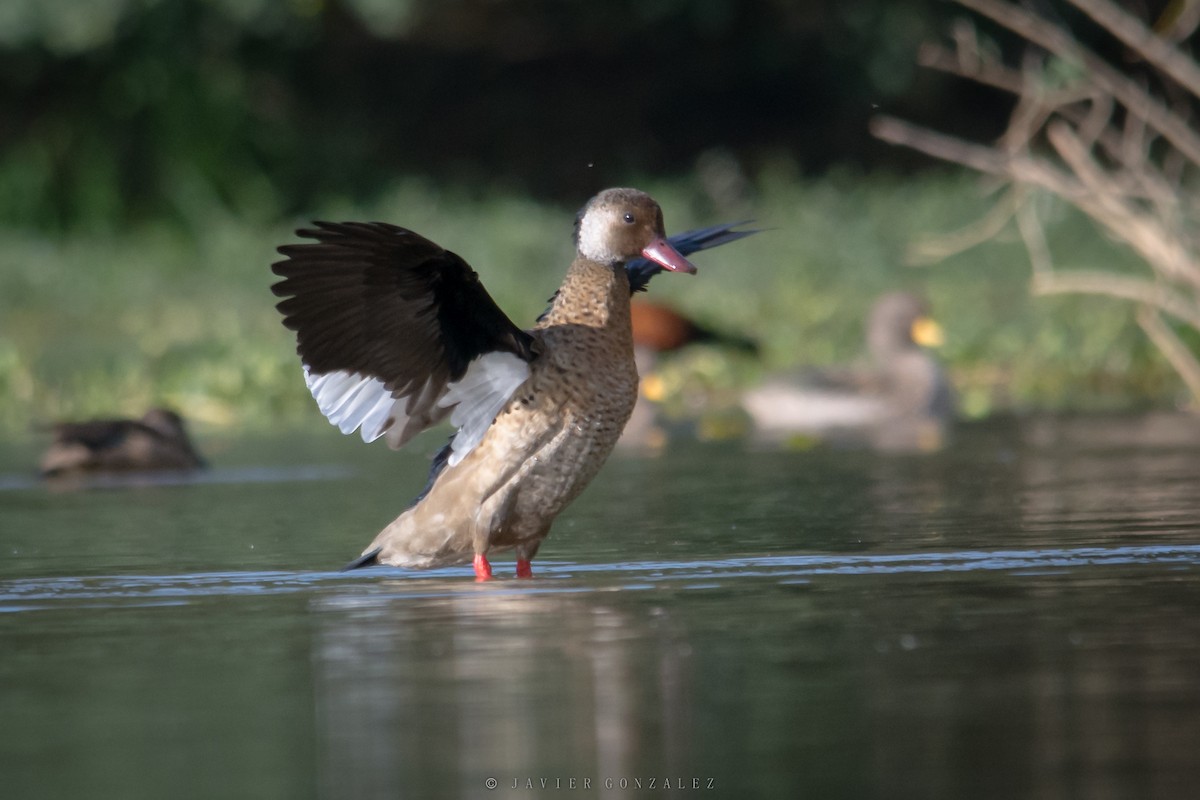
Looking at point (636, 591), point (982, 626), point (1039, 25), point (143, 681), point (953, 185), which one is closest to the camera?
point (143, 681)

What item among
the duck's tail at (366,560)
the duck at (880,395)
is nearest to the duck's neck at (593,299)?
the duck's tail at (366,560)

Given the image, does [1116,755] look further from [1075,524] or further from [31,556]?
[31,556]

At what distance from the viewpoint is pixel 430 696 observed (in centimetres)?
471

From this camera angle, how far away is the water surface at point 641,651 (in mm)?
4047

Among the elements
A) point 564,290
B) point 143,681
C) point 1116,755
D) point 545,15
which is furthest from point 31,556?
point 545,15

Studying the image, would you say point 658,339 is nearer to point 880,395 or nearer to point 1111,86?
point 880,395

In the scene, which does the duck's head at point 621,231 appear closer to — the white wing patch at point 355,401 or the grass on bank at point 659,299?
the white wing patch at point 355,401

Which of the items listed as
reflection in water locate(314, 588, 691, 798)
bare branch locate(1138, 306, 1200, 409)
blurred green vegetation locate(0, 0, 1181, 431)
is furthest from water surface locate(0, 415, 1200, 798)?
blurred green vegetation locate(0, 0, 1181, 431)

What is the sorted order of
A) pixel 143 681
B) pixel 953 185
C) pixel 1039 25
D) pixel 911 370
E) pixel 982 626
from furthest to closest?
pixel 953 185, pixel 911 370, pixel 1039 25, pixel 982 626, pixel 143 681

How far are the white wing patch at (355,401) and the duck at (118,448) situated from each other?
403cm

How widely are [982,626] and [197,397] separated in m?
9.53

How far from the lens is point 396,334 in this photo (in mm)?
6668

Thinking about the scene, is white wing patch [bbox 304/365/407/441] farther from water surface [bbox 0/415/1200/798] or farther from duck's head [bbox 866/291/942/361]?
duck's head [bbox 866/291/942/361]

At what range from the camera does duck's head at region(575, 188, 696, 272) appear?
23.5ft
